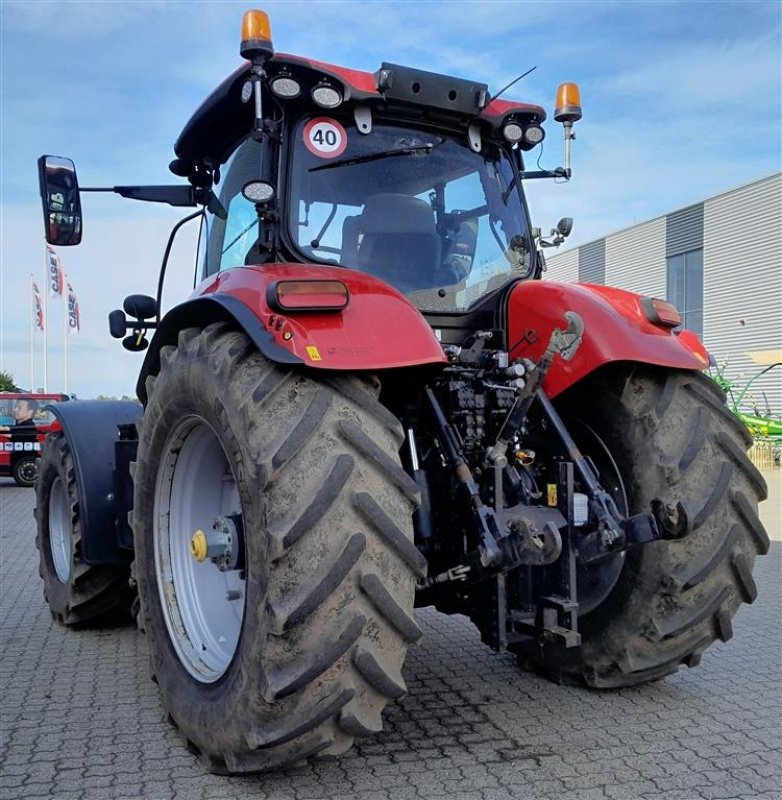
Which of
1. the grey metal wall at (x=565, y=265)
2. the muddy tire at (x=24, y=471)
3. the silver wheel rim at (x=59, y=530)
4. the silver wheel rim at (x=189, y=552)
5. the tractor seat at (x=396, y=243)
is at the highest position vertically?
the grey metal wall at (x=565, y=265)

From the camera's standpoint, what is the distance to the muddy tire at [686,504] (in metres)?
3.40

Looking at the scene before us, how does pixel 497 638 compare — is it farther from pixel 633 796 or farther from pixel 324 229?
pixel 324 229

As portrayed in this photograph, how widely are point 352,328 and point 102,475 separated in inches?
111

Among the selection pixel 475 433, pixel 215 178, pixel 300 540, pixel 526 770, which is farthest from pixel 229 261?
pixel 526 770

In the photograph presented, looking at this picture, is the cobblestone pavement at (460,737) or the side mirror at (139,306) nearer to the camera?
the cobblestone pavement at (460,737)

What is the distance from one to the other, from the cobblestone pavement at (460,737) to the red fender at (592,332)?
142cm

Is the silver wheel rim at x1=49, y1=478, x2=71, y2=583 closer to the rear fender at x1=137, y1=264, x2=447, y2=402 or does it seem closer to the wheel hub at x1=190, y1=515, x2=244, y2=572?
the wheel hub at x1=190, y1=515, x2=244, y2=572

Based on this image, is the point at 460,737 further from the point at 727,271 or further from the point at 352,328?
the point at 727,271

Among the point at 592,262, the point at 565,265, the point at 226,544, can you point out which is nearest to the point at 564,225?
the point at 226,544

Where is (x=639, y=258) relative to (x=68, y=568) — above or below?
above

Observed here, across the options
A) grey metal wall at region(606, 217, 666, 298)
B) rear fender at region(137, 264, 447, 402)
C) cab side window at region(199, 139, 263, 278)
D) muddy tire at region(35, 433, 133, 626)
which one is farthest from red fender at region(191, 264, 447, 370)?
grey metal wall at region(606, 217, 666, 298)

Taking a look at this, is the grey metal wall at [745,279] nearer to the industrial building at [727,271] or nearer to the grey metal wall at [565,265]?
the industrial building at [727,271]

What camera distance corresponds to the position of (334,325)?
2.83 metres

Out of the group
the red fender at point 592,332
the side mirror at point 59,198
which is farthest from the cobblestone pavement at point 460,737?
the side mirror at point 59,198
